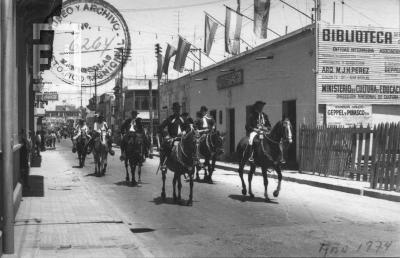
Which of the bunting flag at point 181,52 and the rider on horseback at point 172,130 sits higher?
the bunting flag at point 181,52

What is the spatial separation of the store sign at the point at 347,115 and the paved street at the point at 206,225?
280 inches

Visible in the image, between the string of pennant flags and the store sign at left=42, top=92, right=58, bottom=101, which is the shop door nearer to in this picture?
the string of pennant flags

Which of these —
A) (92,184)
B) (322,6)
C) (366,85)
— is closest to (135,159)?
(92,184)

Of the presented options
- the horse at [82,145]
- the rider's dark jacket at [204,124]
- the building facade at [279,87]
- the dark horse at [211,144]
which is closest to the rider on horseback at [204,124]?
the rider's dark jacket at [204,124]

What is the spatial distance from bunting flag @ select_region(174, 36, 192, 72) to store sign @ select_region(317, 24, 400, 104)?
1640 centimetres

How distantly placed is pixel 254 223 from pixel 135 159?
7.14 m

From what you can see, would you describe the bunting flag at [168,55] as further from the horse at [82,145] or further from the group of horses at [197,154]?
the group of horses at [197,154]

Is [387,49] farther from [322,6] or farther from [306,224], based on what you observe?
[306,224]

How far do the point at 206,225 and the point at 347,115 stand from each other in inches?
531

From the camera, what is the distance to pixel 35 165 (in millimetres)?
24734

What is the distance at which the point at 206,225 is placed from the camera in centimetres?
916

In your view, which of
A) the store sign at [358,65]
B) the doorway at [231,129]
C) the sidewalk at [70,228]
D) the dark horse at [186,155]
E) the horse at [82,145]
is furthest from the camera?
the doorway at [231,129]

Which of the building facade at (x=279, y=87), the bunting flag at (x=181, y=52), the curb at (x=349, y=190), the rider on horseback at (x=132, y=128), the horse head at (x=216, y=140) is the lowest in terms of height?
the curb at (x=349, y=190)

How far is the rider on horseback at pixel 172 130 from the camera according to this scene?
468 inches
